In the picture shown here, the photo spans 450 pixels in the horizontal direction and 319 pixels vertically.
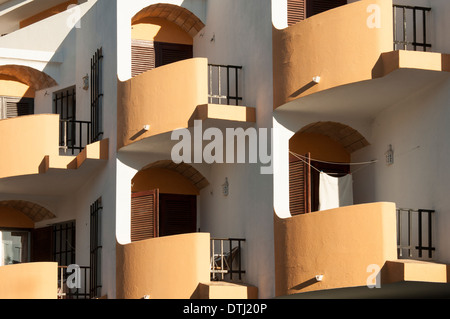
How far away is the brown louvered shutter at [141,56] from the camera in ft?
91.8

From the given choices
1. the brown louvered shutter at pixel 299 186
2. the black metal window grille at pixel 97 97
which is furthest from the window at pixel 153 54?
the brown louvered shutter at pixel 299 186

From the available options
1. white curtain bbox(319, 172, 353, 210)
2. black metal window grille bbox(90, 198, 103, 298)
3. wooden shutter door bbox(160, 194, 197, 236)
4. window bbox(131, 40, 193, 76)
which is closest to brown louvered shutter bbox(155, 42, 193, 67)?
window bbox(131, 40, 193, 76)

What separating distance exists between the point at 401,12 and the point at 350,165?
3.11 metres

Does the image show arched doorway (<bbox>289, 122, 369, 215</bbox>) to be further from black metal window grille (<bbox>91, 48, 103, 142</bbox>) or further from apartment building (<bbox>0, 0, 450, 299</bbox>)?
black metal window grille (<bbox>91, 48, 103, 142</bbox>)

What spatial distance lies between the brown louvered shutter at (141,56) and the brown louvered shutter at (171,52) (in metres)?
0.18

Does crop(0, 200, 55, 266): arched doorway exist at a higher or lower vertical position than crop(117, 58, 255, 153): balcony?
lower

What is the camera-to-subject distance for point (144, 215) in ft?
85.5

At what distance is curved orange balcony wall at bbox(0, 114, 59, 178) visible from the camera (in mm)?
27953

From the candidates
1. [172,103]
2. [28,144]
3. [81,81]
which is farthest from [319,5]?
[28,144]

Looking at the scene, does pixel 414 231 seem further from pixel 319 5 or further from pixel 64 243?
pixel 64 243

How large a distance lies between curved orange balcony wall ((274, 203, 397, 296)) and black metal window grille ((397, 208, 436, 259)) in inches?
26.1

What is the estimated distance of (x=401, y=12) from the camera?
24047 millimetres

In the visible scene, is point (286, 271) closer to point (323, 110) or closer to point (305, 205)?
point (305, 205)

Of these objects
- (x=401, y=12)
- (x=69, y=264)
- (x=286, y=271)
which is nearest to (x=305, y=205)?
(x=286, y=271)
